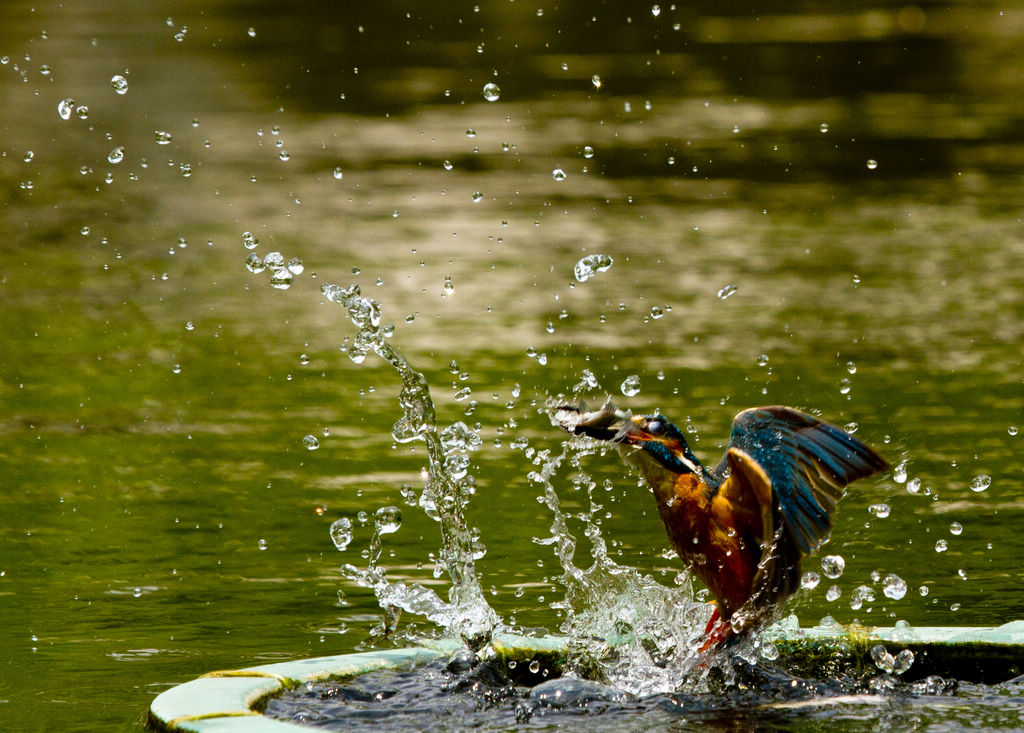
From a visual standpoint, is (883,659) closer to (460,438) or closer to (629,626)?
(629,626)

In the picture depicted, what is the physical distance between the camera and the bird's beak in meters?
4.95

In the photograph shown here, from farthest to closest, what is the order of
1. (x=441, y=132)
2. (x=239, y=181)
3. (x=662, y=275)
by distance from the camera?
(x=441, y=132)
(x=239, y=181)
(x=662, y=275)

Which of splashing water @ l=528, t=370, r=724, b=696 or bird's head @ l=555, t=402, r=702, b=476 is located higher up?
bird's head @ l=555, t=402, r=702, b=476

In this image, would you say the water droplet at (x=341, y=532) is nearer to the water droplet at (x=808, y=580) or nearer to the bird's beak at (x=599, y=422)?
the bird's beak at (x=599, y=422)

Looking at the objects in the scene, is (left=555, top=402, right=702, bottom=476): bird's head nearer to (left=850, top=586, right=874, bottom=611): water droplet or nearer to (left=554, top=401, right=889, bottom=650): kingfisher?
(left=554, top=401, right=889, bottom=650): kingfisher

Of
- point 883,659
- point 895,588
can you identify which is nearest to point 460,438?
point 895,588

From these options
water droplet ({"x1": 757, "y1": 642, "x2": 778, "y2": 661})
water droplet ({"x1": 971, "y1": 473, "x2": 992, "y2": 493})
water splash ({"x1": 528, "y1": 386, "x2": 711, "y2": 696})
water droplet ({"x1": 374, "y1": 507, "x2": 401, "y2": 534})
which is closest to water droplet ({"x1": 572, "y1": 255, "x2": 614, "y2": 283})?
water splash ({"x1": 528, "y1": 386, "x2": 711, "y2": 696})

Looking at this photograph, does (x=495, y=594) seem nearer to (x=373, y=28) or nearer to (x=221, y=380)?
(x=221, y=380)

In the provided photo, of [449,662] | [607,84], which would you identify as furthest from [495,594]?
[607,84]

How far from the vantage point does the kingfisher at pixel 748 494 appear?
5.02m

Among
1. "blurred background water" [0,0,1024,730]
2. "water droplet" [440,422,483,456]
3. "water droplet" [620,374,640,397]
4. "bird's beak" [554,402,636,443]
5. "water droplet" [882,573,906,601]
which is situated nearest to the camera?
"bird's beak" [554,402,636,443]

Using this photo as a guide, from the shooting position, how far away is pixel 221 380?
10438 mm

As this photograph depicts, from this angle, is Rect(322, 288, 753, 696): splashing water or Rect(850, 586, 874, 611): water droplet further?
Rect(850, 586, 874, 611): water droplet

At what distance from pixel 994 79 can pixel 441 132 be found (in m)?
8.40
